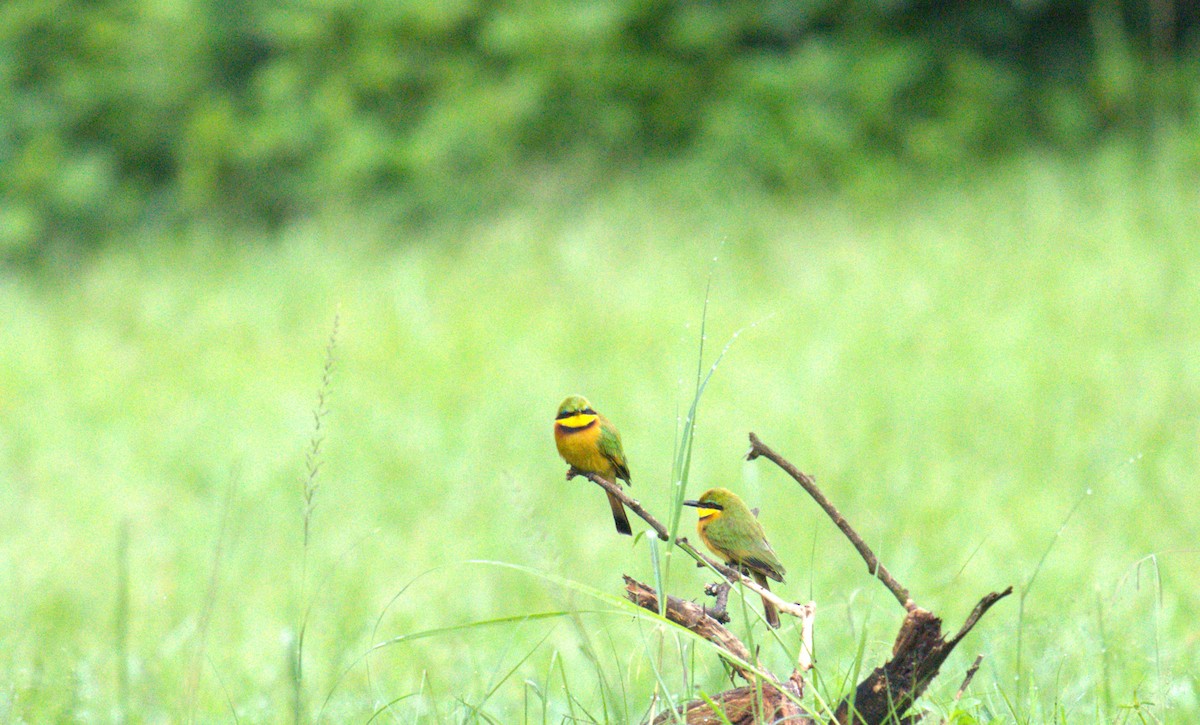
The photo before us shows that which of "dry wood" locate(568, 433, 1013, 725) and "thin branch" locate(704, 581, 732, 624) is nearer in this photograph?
"dry wood" locate(568, 433, 1013, 725)

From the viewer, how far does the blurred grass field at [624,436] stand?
2.24 m

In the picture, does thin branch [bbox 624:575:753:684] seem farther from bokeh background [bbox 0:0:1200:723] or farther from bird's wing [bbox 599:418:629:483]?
bird's wing [bbox 599:418:629:483]

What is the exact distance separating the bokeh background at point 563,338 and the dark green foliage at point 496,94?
0.04 m

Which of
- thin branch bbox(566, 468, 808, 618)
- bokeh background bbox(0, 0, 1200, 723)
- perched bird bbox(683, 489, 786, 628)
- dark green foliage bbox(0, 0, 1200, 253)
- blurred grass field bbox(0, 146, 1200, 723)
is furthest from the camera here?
dark green foliage bbox(0, 0, 1200, 253)

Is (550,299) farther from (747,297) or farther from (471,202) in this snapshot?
(471,202)

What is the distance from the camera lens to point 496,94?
9422 mm

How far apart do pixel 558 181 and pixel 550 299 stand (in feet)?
8.17

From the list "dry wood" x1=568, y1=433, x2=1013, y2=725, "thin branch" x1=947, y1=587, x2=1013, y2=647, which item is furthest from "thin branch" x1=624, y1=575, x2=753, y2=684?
"thin branch" x1=947, y1=587, x2=1013, y2=647

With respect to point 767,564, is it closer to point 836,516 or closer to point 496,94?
point 836,516

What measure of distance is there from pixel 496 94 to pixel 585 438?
27.8ft

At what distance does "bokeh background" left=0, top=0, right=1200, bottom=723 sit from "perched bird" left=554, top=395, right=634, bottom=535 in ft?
0.38

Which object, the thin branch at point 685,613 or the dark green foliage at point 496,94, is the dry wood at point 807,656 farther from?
the dark green foliage at point 496,94

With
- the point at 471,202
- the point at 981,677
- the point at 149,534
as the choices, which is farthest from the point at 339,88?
the point at 981,677

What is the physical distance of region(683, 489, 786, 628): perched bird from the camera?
121 centimetres
